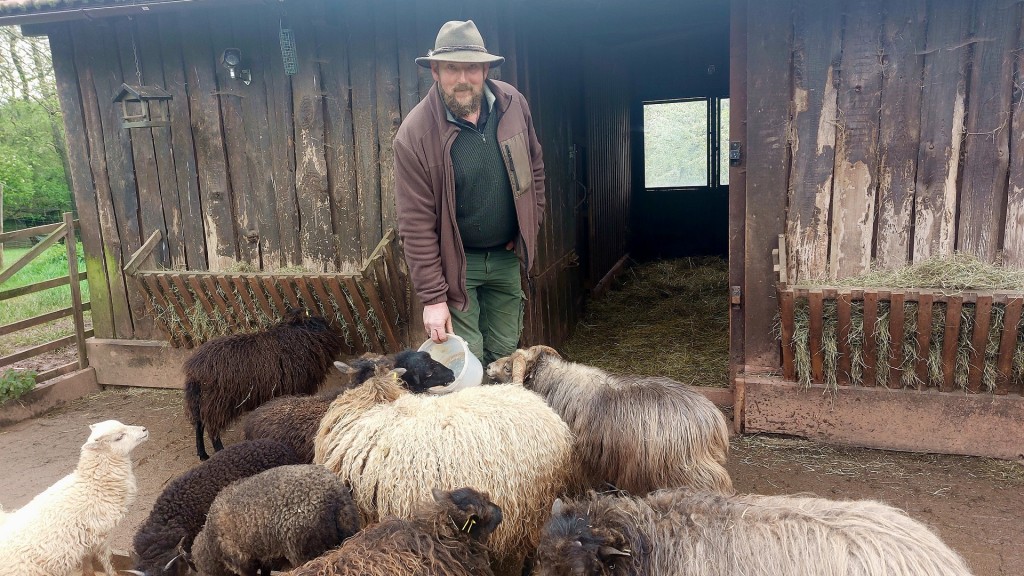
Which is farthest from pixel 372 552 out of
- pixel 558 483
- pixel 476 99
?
pixel 476 99

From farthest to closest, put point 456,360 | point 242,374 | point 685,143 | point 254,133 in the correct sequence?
point 685,143 < point 254,133 < point 242,374 < point 456,360

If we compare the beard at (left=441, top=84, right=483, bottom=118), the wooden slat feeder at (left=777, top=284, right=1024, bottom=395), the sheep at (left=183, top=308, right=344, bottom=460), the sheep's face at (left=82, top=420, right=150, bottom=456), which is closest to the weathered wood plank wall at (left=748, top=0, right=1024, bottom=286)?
the wooden slat feeder at (left=777, top=284, right=1024, bottom=395)

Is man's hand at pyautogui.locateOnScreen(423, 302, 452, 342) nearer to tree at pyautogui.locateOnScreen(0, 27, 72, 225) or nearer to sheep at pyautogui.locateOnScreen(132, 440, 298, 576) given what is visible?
sheep at pyautogui.locateOnScreen(132, 440, 298, 576)

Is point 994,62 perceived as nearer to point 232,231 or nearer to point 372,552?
point 372,552

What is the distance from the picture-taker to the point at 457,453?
2912mm

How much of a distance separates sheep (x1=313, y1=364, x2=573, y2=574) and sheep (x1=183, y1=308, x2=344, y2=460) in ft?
6.15

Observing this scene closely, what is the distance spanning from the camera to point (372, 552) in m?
2.38

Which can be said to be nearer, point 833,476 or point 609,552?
point 609,552

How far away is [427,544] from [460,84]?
95.4 inches

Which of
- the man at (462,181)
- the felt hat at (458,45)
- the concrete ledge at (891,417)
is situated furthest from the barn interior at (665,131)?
the felt hat at (458,45)

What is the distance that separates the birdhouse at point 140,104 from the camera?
222 inches

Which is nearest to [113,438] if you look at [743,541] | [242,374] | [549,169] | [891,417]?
[242,374]

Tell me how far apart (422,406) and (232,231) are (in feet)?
12.3

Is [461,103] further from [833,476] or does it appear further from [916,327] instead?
[833,476]
